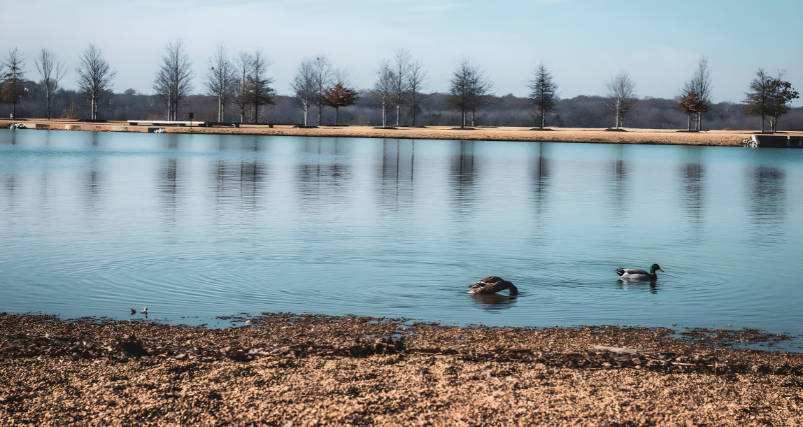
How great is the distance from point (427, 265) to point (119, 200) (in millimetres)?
13538

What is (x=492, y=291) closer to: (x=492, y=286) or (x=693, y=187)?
(x=492, y=286)

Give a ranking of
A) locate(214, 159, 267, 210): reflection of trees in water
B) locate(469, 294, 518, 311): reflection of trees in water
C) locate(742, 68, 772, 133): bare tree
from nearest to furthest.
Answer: locate(469, 294, 518, 311): reflection of trees in water, locate(214, 159, 267, 210): reflection of trees in water, locate(742, 68, 772, 133): bare tree

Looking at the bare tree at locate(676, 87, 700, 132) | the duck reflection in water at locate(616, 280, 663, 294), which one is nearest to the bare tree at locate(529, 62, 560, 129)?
the bare tree at locate(676, 87, 700, 132)

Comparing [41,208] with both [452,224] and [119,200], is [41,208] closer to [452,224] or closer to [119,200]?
[119,200]

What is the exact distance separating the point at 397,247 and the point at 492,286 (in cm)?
487

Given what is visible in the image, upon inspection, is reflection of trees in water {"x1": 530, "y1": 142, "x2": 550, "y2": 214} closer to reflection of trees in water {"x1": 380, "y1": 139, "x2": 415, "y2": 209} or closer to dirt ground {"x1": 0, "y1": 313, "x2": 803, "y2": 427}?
reflection of trees in water {"x1": 380, "y1": 139, "x2": 415, "y2": 209}

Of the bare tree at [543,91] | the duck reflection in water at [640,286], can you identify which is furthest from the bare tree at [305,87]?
the duck reflection in water at [640,286]

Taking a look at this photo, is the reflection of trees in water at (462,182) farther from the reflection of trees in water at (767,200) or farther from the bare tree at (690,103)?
the bare tree at (690,103)

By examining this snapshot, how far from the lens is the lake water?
11594 mm

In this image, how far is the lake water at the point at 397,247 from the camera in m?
11.6

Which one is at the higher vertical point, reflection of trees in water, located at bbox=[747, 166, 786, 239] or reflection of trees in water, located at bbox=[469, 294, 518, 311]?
reflection of trees in water, located at bbox=[747, 166, 786, 239]

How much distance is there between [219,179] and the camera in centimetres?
3312

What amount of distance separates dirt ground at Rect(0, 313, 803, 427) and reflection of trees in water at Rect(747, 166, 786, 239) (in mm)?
13118

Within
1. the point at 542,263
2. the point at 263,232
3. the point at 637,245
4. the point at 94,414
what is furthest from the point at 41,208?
the point at 94,414
